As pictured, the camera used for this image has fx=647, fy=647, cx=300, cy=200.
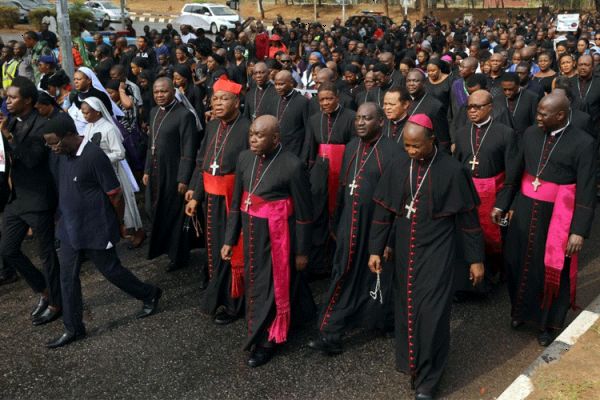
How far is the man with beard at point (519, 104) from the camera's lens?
737cm

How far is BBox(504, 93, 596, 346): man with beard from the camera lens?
15.4ft

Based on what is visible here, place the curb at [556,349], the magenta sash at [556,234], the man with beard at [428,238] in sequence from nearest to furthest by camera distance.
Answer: the curb at [556,349], the man with beard at [428,238], the magenta sash at [556,234]

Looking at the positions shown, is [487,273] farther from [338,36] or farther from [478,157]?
[338,36]

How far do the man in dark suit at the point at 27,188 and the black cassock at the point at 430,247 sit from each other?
2.76 meters

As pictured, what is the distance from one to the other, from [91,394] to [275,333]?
4.31 feet

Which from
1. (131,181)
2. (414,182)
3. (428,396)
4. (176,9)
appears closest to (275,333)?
(428,396)

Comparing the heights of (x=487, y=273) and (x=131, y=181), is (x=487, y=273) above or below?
below

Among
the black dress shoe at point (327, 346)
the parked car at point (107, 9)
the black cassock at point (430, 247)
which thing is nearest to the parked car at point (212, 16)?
the parked car at point (107, 9)

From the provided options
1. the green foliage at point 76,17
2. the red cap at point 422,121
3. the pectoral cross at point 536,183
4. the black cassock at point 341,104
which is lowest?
the pectoral cross at point 536,183

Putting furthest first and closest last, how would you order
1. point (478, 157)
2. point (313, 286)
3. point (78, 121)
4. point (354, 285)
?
point (78, 121), point (313, 286), point (478, 157), point (354, 285)

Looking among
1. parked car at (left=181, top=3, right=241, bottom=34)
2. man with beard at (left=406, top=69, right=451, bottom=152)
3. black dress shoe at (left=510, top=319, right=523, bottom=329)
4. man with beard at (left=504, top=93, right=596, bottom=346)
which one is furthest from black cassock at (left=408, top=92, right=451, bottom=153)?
parked car at (left=181, top=3, right=241, bottom=34)

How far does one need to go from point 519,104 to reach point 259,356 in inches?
177

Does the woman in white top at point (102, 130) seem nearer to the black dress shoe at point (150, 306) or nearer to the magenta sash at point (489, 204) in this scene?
the black dress shoe at point (150, 306)

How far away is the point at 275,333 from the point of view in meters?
4.68
